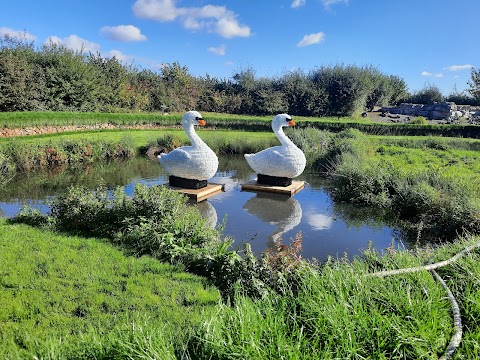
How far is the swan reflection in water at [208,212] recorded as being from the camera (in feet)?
23.7

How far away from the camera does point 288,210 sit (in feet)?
26.8

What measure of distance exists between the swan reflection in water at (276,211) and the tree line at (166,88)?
57.9ft

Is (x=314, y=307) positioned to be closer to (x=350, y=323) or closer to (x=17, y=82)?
(x=350, y=323)

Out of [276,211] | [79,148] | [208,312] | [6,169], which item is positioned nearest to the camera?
[208,312]

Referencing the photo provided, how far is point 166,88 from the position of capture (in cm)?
3194

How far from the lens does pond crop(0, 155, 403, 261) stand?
630cm

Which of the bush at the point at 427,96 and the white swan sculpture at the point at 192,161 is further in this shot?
the bush at the point at 427,96

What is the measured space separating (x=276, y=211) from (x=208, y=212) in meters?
1.51

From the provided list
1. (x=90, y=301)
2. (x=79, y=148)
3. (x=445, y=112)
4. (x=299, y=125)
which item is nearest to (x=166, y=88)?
(x=299, y=125)

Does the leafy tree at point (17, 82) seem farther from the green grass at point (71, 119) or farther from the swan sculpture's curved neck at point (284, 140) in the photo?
the swan sculpture's curved neck at point (284, 140)

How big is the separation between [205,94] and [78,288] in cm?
3124

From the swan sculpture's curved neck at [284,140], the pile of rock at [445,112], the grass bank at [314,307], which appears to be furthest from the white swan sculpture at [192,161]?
the pile of rock at [445,112]

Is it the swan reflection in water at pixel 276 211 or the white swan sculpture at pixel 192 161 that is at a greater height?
the white swan sculpture at pixel 192 161

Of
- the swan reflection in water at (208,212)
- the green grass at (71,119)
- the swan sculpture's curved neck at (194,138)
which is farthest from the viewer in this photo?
the green grass at (71,119)
